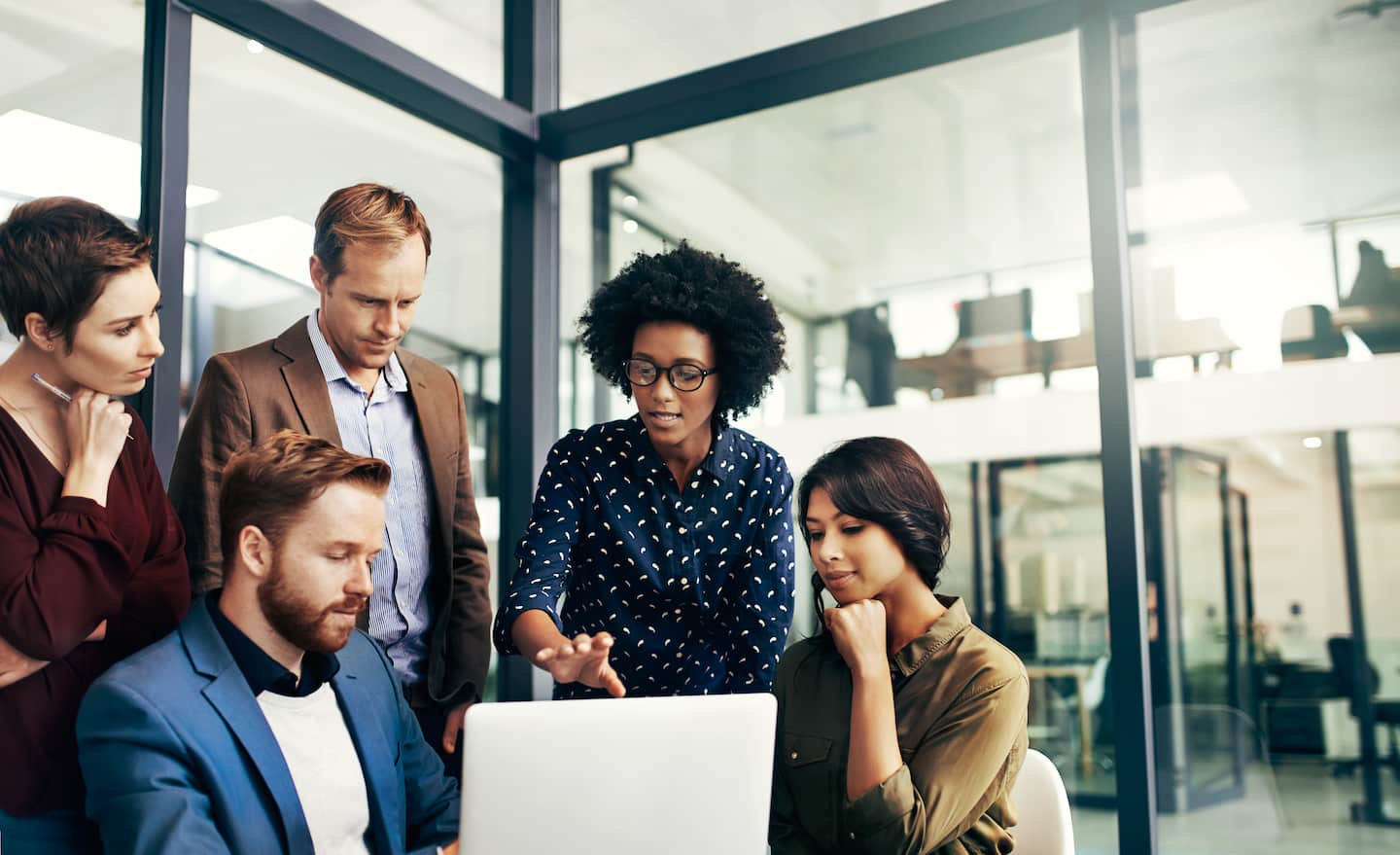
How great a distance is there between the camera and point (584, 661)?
5.39ft

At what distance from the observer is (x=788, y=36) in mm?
3176

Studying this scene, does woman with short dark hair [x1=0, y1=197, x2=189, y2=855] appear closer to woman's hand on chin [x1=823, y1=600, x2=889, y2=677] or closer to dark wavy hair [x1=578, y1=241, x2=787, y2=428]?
dark wavy hair [x1=578, y1=241, x2=787, y2=428]

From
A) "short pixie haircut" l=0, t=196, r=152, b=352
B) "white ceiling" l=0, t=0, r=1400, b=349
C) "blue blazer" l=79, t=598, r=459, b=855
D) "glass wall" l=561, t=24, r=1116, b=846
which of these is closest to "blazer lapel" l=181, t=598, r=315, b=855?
"blue blazer" l=79, t=598, r=459, b=855

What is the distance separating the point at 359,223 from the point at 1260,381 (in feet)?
6.46

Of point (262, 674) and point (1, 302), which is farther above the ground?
point (1, 302)

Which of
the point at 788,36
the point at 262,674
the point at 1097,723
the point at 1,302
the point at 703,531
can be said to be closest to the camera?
the point at 262,674

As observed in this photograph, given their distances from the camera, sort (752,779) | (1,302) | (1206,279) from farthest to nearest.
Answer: (1206,279)
(1,302)
(752,779)

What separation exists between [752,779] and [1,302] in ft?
4.65

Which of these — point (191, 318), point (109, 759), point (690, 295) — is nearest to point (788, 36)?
point (690, 295)

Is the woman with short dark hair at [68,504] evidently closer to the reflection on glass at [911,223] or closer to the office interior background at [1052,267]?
the office interior background at [1052,267]

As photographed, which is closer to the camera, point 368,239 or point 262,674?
point 262,674

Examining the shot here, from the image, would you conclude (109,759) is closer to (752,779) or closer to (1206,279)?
(752,779)

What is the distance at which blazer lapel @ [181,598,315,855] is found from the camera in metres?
1.61

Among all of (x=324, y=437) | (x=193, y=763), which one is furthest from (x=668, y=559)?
(x=193, y=763)
